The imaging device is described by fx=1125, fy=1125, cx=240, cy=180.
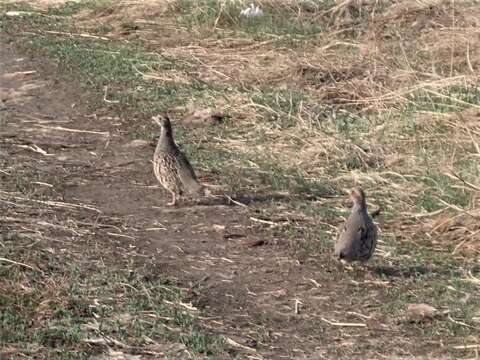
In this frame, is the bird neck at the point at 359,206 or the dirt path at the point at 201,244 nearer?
the dirt path at the point at 201,244

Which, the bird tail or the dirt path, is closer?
the dirt path

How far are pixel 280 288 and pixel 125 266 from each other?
1053 mm

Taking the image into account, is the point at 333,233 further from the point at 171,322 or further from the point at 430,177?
the point at 171,322

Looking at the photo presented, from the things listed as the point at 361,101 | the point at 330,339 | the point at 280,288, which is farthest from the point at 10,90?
the point at 330,339

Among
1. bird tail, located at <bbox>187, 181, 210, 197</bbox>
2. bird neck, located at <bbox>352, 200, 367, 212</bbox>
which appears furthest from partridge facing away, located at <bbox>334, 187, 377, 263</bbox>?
bird tail, located at <bbox>187, 181, 210, 197</bbox>

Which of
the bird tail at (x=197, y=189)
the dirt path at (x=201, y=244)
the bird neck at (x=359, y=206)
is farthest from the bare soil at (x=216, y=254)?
the bird neck at (x=359, y=206)

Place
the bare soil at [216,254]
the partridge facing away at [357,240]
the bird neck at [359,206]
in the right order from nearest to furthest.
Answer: the bare soil at [216,254], the partridge facing away at [357,240], the bird neck at [359,206]

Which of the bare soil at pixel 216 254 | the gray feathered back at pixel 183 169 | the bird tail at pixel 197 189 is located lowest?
the bare soil at pixel 216 254

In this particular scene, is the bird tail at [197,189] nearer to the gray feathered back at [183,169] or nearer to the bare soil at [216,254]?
the gray feathered back at [183,169]

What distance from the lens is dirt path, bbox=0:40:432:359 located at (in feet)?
22.4

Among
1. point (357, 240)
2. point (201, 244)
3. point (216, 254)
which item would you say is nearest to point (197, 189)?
point (201, 244)

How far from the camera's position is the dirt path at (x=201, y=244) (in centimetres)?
682

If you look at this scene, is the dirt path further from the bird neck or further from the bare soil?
the bird neck

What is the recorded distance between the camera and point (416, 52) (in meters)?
13.2
